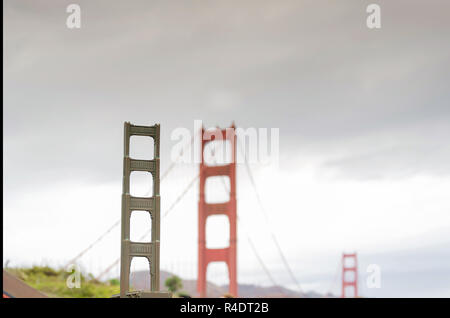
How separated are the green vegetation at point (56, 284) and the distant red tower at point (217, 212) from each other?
23.8 metres

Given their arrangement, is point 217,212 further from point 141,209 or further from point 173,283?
point 141,209

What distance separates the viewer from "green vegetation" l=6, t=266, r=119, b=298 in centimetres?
5597

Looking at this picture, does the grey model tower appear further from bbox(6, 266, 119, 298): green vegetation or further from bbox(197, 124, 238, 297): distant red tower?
bbox(197, 124, 238, 297): distant red tower

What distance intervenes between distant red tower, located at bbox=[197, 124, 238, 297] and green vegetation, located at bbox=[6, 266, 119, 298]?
23.8 metres

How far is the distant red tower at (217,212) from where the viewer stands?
8450 centimetres

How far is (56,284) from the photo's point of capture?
190 feet

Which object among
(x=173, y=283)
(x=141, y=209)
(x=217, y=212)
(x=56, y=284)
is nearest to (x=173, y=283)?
(x=173, y=283)

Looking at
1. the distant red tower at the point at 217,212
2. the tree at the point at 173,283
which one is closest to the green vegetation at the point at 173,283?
the tree at the point at 173,283

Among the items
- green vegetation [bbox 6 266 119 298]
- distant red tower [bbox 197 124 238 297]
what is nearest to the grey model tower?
green vegetation [bbox 6 266 119 298]

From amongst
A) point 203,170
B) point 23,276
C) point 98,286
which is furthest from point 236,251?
point 23,276

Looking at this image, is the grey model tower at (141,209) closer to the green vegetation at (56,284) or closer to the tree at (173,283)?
the green vegetation at (56,284)
